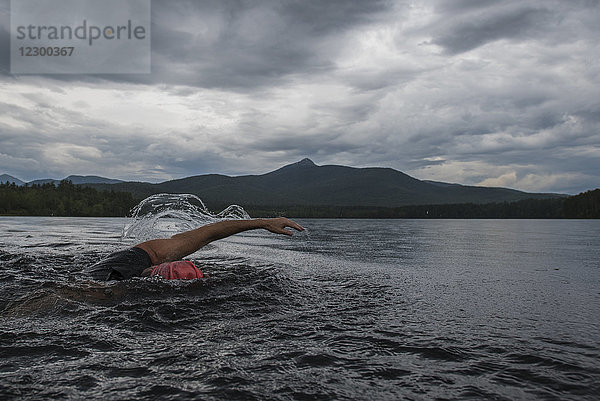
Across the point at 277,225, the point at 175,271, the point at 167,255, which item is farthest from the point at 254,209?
the point at 175,271

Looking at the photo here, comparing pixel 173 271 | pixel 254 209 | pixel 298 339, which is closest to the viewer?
pixel 298 339

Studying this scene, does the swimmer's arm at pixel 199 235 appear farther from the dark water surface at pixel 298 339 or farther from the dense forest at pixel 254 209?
the dense forest at pixel 254 209

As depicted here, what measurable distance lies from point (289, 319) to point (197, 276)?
11.7ft

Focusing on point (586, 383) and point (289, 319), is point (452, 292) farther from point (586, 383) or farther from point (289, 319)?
point (586, 383)

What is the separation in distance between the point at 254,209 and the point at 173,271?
5117 inches

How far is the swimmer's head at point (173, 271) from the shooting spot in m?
8.63

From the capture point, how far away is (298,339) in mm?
5383

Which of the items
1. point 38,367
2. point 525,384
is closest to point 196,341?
point 38,367

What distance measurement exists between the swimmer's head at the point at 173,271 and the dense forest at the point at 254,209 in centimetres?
9436

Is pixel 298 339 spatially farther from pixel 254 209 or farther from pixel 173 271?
pixel 254 209

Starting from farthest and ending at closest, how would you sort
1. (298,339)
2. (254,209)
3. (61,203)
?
(254,209)
(61,203)
(298,339)

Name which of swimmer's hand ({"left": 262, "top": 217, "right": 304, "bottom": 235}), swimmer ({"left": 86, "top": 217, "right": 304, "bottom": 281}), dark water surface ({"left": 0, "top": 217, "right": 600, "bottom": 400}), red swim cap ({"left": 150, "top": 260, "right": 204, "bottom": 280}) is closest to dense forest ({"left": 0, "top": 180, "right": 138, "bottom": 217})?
swimmer ({"left": 86, "top": 217, "right": 304, "bottom": 281})

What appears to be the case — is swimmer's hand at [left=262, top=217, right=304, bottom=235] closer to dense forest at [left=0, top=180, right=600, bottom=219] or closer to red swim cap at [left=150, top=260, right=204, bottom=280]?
red swim cap at [left=150, top=260, right=204, bottom=280]

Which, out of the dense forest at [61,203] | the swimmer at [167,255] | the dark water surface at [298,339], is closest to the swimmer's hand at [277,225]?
the swimmer at [167,255]
